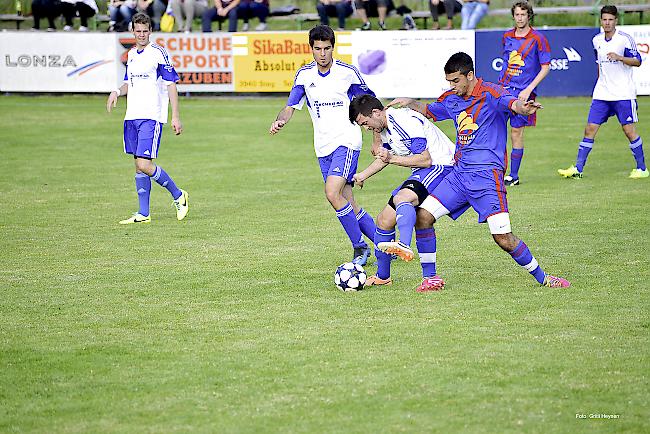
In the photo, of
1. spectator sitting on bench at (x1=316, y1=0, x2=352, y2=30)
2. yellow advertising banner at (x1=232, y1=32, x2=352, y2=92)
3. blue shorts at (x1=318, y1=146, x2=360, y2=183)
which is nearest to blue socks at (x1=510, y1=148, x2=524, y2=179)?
blue shorts at (x1=318, y1=146, x2=360, y2=183)

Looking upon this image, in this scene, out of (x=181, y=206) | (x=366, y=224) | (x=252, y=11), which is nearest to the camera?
(x=366, y=224)

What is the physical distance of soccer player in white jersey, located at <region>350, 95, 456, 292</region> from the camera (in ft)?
28.0

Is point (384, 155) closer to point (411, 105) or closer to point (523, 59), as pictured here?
point (411, 105)

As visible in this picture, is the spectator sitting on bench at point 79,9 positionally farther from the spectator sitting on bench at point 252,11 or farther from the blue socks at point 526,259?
the blue socks at point 526,259

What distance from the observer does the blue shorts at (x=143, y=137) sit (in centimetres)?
1253

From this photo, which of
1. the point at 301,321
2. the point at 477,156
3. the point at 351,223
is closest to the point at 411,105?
the point at 477,156

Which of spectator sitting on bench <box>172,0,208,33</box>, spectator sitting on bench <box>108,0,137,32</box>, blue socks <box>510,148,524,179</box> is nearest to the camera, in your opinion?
blue socks <box>510,148,524,179</box>

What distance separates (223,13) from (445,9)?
563 cm

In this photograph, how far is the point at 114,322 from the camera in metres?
7.90

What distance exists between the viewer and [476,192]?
27.6 ft

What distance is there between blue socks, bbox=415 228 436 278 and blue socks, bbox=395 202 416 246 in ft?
0.74

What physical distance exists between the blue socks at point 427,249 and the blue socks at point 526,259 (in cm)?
67

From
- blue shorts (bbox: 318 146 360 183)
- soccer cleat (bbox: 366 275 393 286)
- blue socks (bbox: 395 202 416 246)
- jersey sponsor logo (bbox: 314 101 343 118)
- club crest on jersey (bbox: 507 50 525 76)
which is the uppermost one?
jersey sponsor logo (bbox: 314 101 343 118)

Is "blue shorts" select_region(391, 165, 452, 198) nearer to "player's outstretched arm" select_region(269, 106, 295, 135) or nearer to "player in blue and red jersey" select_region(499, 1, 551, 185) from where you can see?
"player's outstretched arm" select_region(269, 106, 295, 135)
